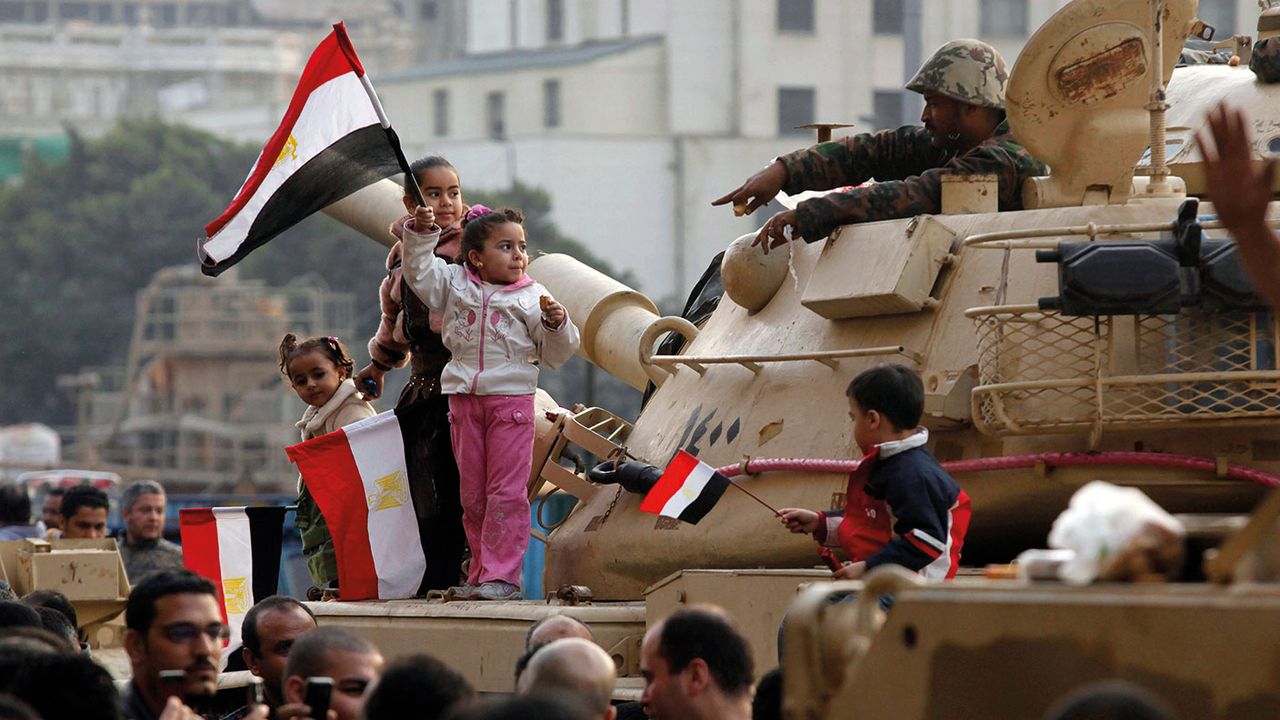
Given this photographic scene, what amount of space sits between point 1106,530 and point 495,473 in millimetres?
3950

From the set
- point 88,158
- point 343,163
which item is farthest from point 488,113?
point 343,163

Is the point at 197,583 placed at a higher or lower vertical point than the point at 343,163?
lower

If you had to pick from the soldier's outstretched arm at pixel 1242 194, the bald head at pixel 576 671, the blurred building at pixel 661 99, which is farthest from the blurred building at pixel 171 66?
the soldier's outstretched arm at pixel 1242 194

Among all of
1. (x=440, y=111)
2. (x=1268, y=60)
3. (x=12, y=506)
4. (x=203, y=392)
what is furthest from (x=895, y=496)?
(x=440, y=111)

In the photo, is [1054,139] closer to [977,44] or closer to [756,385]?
[977,44]

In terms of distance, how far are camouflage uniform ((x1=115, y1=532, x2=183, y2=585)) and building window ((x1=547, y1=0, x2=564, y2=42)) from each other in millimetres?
77693

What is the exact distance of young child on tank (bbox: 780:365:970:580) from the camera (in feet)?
20.2

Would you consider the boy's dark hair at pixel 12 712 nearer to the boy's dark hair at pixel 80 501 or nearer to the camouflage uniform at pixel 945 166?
the camouflage uniform at pixel 945 166

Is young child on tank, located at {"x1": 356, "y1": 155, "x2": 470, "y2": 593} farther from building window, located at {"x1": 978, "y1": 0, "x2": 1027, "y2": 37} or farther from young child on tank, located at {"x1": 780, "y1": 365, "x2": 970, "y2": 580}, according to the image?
building window, located at {"x1": 978, "y1": 0, "x2": 1027, "y2": 37}

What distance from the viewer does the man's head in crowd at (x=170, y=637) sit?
585 cm

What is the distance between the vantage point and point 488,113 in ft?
297

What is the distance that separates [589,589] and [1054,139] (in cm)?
216

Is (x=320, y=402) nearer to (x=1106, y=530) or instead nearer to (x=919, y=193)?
(x=919, y=193)

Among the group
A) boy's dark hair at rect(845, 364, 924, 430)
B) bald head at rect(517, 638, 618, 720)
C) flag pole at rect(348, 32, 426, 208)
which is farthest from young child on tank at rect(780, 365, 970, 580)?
flag pole at rect(348, 32, 426, 208)
